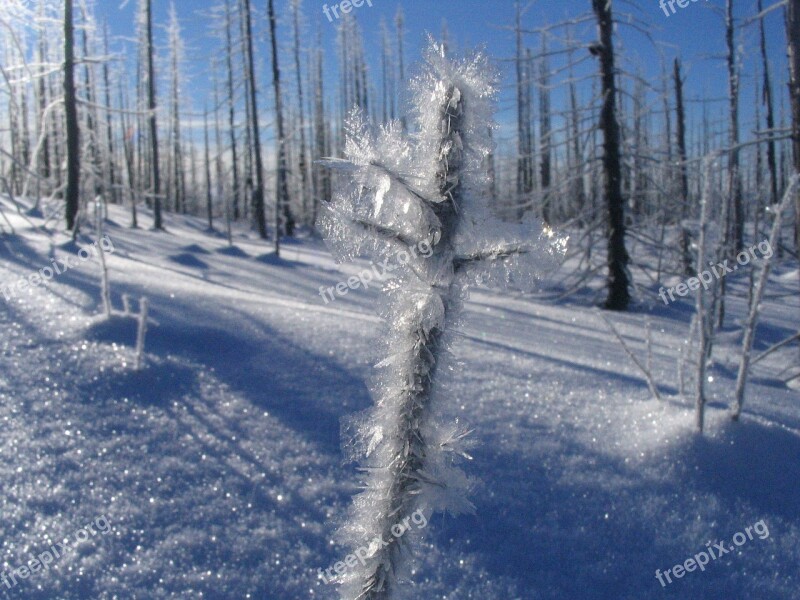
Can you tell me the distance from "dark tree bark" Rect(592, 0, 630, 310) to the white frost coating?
902 cm

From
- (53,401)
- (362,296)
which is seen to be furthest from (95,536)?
(362,296)

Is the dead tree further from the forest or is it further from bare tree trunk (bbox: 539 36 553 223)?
bare tree trunk (bbox: 539 36 553 223)

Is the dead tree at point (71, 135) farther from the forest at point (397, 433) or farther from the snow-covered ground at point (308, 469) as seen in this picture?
the snow-covered ground at point (308, 469)

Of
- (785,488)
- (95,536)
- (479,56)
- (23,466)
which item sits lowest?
(785,488)

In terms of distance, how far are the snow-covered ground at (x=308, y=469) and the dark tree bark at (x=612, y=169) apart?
5323mm

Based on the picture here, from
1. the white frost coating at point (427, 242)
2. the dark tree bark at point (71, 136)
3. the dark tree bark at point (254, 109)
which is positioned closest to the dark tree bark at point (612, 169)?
the white frost coating at point (427, 242)

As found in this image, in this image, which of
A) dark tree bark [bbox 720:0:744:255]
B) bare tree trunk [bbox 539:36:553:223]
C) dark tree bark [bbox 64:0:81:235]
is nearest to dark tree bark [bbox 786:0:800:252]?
dark tree bark [bbox 720:0:744:255]

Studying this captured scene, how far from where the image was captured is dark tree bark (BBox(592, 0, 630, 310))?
8945 millimetres

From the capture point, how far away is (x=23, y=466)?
2.16 meters

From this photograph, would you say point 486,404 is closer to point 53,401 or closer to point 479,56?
point 53,401

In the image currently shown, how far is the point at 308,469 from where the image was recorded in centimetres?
A: 238

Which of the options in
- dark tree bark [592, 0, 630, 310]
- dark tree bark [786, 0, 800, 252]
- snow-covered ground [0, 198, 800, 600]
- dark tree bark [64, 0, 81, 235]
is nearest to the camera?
snow-covered ground [0, 198, 800, 600]

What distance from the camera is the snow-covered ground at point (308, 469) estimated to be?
1891 mm

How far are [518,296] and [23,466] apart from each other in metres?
8.01
